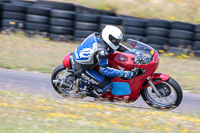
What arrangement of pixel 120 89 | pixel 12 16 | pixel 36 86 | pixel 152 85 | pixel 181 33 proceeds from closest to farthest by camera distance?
pixel 152 85, pixel 120 89, pixel 36 86, pixel 181 33, pixel 12 16

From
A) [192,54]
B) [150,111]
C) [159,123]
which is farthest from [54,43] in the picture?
[159,123]

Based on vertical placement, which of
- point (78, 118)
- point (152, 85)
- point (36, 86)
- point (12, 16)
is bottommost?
point (36, 86)

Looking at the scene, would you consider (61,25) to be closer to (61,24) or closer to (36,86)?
(61,24)

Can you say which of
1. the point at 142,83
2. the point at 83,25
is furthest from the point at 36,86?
the point at 83,25

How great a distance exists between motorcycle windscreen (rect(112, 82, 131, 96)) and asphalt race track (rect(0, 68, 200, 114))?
0.36 m

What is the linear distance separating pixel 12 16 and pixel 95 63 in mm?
7113

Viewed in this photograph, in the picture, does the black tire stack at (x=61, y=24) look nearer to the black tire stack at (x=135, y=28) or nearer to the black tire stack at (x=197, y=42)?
the black tire stack at (x=135, y=28)

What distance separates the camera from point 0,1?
13391mm

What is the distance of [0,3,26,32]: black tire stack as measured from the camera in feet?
41.1

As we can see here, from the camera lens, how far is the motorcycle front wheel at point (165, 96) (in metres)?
6.22

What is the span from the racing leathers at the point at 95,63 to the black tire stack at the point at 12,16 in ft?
21.8

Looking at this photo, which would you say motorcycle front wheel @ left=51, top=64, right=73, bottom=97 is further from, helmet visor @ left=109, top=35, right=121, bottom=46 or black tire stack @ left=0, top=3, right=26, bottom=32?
black tire stack @ left=0, top=3, right=26, bottom=32

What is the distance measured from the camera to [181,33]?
1184cm

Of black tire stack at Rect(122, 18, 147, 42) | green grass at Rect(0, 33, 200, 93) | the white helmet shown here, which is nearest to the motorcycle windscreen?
the white helmet
